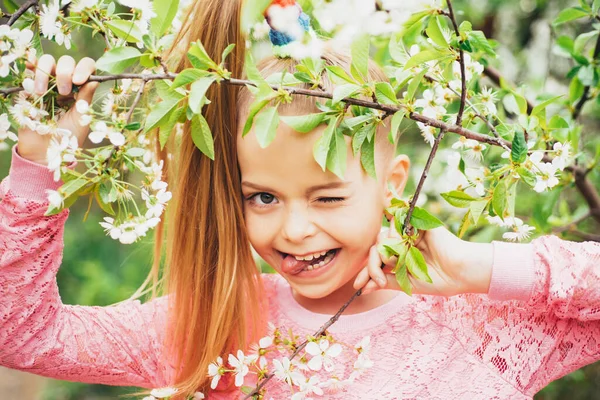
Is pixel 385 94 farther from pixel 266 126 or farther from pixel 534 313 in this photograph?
pixel 534 313

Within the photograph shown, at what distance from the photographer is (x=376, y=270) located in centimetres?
120

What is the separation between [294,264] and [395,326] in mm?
269

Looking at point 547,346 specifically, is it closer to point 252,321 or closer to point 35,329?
point 252,321

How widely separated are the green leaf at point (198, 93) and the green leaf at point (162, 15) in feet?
0.33

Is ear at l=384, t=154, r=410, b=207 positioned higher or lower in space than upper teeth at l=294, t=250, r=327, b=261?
higher

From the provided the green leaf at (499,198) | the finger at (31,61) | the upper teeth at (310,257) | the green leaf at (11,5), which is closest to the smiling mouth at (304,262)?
the upper teeth at (310,257)

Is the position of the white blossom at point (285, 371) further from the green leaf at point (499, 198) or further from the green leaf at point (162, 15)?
the green leaf at point (162, 15)

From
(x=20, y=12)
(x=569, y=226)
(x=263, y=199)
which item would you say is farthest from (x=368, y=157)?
(x=569, y=226)

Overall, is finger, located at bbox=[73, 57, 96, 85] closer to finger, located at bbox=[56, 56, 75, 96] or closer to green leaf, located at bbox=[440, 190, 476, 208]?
finger, located at bbox=[56, 56, 75, 96]

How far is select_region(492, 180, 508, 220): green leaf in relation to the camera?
1.10 m

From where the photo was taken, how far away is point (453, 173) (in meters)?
1.27

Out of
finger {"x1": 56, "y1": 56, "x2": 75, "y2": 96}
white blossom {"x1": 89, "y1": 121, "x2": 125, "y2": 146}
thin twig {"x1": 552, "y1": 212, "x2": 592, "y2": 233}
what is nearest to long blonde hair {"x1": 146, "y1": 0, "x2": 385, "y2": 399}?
finger {"x1": 56, "y1": 56, "x2": 75, "y2": 96}

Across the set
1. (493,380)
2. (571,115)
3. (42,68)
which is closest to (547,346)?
(493,380)

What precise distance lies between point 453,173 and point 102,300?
294 cm
